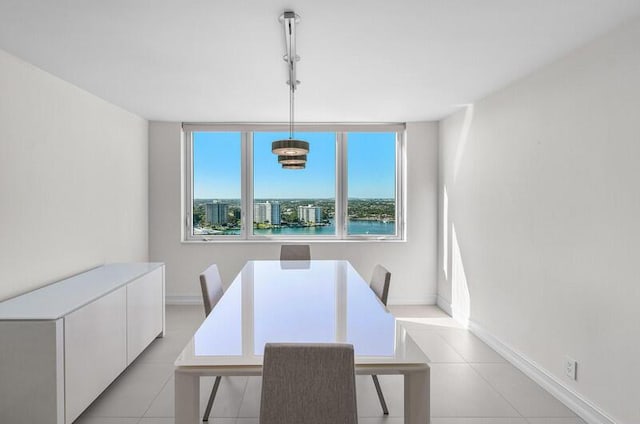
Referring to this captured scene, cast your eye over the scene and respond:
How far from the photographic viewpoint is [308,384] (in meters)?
1.45

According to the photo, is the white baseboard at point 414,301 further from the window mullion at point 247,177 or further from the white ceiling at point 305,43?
the white ceiling at point 305,43

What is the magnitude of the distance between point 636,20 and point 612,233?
1234 millimetres

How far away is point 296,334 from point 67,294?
2.00 metres

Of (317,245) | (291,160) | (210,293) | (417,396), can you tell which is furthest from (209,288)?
(317,245)

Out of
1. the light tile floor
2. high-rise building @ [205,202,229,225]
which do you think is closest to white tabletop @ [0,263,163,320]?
the light tile floor

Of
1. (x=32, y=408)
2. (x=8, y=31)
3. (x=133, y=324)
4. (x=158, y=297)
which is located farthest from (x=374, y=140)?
(x=32, y=408)

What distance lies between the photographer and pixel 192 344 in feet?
5.88

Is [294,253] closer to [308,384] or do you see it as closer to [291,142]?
[291,142]

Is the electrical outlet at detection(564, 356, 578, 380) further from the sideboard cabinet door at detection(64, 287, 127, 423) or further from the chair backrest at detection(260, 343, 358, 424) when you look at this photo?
the sideboard cabinet door at detection(64, 287, 127, 423)

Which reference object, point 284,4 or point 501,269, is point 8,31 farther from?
point 501,269

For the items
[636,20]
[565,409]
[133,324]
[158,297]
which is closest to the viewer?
[636,20]

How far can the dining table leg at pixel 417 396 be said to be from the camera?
1649 mm

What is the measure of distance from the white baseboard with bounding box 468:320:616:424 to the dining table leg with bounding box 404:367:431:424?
5.31 ft

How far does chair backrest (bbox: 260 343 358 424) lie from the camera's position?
1.43 m
